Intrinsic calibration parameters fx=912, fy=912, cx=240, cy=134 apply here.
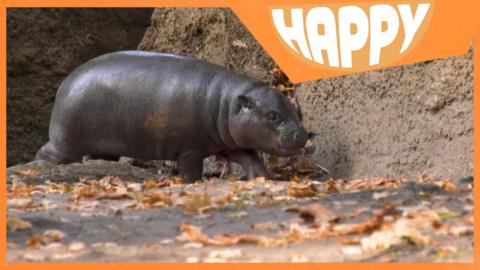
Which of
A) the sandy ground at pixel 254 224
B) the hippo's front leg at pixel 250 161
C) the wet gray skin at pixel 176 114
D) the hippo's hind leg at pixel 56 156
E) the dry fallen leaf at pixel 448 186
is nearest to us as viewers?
the sandy ground at pixel 254 224

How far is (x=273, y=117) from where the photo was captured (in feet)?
25.9

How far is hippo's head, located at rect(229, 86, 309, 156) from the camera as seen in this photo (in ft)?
25.6

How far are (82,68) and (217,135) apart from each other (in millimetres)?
1720

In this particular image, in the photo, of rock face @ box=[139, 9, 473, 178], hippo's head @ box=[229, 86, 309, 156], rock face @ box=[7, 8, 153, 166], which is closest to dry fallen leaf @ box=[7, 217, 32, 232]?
hippo's head @ box=[229, 86, 309, 156]

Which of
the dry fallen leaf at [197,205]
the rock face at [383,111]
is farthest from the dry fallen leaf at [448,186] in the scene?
the dry fallen leaf at [197,205]

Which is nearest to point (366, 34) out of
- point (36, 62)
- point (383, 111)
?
point (383, 111)

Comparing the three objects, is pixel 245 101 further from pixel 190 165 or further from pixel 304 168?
pixel 304 168

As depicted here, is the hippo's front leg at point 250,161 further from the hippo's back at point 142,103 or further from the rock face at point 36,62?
the rock face at point 36,62

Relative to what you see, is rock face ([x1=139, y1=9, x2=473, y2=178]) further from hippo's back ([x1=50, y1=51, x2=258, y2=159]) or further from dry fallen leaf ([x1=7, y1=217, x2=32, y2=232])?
dry fallen leaf ([x1=7, y1=217, x2=32, y2=232])

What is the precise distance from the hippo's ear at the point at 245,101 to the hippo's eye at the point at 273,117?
0.21 meters

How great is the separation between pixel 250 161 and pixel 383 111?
132cm

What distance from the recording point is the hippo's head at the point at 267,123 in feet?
25.6

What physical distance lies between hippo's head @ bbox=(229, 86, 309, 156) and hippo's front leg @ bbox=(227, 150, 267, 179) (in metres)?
0.24

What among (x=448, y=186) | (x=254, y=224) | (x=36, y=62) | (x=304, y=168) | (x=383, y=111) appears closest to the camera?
(x=254, y=224)
